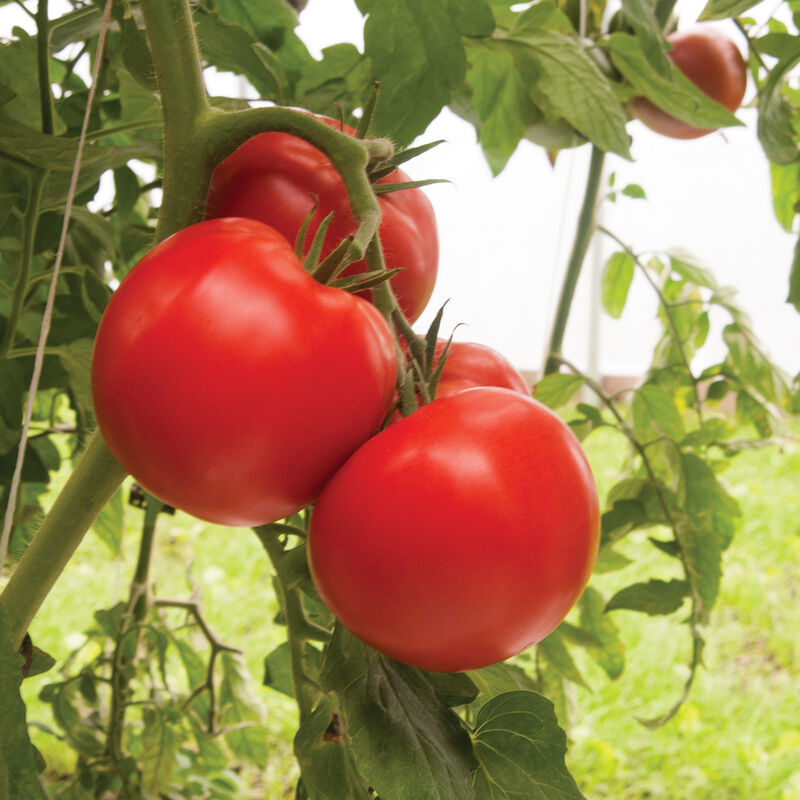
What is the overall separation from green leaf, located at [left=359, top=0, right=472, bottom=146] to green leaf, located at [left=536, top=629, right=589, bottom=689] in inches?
14.9

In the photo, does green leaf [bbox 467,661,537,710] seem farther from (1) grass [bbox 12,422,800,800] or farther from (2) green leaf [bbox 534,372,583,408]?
(1) grass [bbox 12,422,800,800]

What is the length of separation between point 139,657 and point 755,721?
1.03m

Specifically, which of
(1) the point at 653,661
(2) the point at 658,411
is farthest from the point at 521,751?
(1) the point at 653,661

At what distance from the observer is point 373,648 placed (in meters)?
0.30

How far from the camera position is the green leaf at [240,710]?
79 cm

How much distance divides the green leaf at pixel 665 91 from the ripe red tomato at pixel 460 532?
0.37 metres

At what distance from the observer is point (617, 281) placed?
91cm

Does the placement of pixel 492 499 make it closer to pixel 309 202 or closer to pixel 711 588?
pixel 309 202

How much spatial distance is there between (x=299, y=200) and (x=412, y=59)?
0.13 m

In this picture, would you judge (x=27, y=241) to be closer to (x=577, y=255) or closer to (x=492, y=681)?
(x=492, y=681)

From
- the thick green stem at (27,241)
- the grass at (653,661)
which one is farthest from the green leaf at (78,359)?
the grass at (653,661)

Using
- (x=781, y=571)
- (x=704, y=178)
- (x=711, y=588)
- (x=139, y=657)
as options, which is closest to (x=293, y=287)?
(x=711, y=588)

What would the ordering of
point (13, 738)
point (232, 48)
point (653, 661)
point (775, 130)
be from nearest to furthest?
point (13, 738) < point (232, 48) < point (775, 130) < point (653, 661)

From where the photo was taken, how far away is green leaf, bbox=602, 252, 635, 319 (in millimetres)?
896
